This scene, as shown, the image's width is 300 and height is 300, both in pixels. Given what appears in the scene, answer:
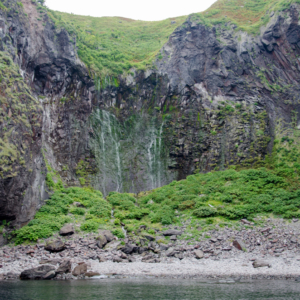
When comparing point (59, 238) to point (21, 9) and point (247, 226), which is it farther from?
point (21, 9)

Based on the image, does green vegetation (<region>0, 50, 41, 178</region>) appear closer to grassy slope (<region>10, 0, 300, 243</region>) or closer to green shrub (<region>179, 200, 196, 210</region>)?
grassy slope (<region>10, 0, 300, 243</region>)

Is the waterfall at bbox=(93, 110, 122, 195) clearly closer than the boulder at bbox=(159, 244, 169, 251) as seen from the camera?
No

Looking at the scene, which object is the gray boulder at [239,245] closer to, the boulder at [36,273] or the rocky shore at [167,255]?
the rocky shore at [167,255]

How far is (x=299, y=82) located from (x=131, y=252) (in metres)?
33.0

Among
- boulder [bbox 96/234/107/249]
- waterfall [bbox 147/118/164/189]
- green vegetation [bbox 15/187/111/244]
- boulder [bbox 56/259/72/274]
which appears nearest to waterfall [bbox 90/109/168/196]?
waterfall [bbox 147/118/164/189]

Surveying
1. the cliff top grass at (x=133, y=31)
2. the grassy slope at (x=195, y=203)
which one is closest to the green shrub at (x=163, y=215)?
the grassy slope at (x=195, y=203)

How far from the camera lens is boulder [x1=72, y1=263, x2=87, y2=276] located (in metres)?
14.0

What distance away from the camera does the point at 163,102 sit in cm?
3862

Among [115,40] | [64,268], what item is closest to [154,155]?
[64,268]

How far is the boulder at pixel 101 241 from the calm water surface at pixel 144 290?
495 centimetres

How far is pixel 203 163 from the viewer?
34.5 m

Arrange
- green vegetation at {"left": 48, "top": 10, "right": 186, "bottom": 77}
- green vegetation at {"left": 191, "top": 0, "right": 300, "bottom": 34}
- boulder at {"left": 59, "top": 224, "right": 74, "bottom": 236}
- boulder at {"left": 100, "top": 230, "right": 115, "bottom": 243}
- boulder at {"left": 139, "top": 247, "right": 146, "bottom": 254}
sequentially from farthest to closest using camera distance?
green vegetation at {"left": 191, "top": 0, "right": 300, "bottom": 34} < green vegetation at {"left": 48, "top": 10, "right": 186, "bottom": 77} < boulder at {"left": 59, "top": 224, "right": 74, "bottom": 236} < boulder at {"left": 100, "top": 230, "right": 115, "bottom": 243} < boulder at {"left": 139, "top": 247, "right": 146, "bottom": 254}

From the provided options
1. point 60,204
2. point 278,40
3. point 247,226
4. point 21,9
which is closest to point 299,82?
point 278,40

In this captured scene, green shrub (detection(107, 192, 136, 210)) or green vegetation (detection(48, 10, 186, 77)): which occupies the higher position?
green vegetation (detection(48, 10, 186, 77))
